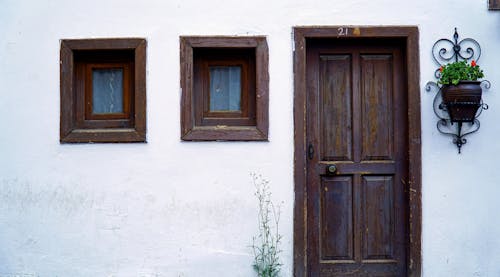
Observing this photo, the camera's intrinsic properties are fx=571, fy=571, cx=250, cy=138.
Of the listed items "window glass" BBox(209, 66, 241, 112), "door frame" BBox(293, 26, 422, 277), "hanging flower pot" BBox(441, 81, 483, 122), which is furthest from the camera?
"window glass" BBox(209, 66, 241, 112)

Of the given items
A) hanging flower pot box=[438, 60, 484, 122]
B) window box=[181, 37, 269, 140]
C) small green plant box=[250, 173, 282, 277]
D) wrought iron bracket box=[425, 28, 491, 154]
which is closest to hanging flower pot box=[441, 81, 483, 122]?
hanging flower pot box=[438, 60, 484, 122]

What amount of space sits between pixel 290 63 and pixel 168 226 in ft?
5.64

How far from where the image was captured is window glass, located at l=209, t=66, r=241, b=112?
16.4 ft

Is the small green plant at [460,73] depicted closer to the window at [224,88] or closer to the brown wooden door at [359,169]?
the brown wooden door at [359,169]

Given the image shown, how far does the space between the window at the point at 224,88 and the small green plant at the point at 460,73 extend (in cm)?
146

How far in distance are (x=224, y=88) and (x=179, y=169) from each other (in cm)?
82

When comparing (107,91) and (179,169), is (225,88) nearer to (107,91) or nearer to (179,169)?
(179,169)

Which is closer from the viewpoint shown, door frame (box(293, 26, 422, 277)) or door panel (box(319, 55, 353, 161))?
door frame (box(293, 26, 422, 277))

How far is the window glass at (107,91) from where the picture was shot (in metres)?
5.05

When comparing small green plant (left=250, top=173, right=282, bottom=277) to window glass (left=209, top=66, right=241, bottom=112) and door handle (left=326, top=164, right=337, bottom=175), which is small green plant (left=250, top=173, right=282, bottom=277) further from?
window glass (left=209, top=66, right=241, bottom=112)

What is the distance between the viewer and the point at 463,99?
14.9ft

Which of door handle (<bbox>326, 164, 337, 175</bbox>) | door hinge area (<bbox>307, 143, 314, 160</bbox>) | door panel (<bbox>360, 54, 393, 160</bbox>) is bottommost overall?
door handle (<bbox>326, 164, 337, 175</bbox>)

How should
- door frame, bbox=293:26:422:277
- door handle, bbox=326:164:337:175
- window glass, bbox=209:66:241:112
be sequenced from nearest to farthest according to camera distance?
1. door frame, bbox=293:26:422:277
2. door handle, bbox=326:164:337:175
3. window glass, bbox=209:66:241:112

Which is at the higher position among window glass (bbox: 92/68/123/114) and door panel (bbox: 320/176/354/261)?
window glass (bbox: 92/68/123/114)
